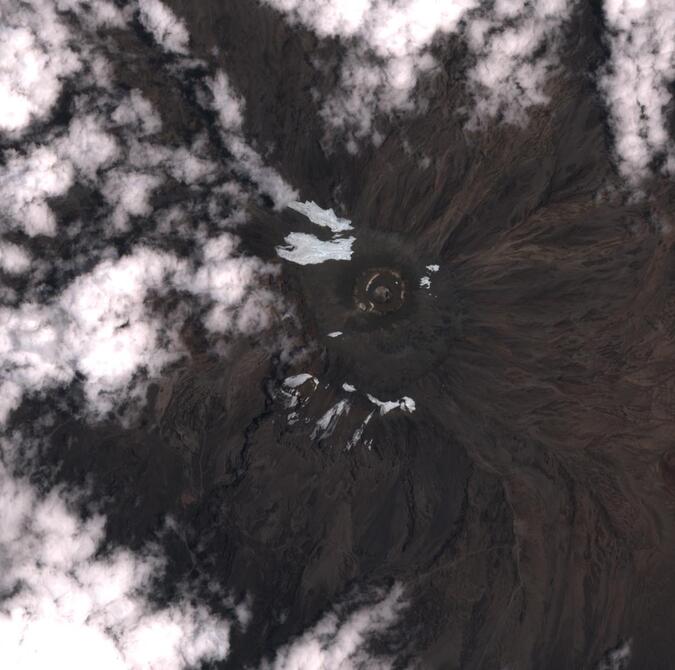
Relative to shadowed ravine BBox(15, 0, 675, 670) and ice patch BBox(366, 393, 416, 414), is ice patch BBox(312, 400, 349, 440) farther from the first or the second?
ice patch BBox(366, 393, 416, 414)

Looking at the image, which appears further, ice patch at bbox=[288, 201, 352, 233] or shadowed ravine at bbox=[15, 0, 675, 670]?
ice patch at bbox=[288, 201, 352, 233]

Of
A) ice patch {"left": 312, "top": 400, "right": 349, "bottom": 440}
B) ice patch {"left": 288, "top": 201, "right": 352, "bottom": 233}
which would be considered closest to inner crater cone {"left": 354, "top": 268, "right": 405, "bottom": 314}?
ice patch {"left": 288, "top": 201, "right": 352, "bottom": 233}

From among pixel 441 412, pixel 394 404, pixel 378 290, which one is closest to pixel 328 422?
pixel 394 404

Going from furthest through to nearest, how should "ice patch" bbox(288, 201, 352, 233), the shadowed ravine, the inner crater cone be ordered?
the inner crater cone < "ice patch" bbox(288, 201, 352, 233) < the shadowed ravine

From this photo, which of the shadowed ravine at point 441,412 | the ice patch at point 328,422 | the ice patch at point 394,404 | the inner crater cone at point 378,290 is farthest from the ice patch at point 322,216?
the ice patch at point 328,422

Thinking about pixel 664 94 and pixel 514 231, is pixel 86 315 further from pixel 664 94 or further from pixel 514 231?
pixel 664 94

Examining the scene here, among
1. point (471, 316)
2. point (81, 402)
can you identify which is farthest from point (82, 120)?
point (471, 316)

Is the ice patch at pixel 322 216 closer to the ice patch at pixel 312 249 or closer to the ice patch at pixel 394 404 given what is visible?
the ice patch at pixel 312 249
